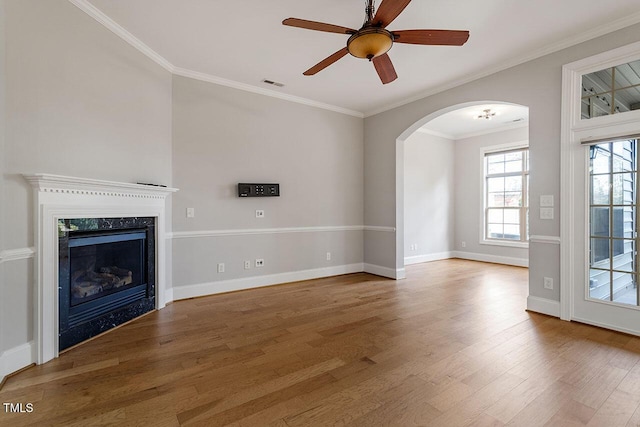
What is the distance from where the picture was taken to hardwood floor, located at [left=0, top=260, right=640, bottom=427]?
165 centimetres

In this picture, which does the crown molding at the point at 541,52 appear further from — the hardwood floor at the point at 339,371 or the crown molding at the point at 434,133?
the hardwood floor at the point at 339,371

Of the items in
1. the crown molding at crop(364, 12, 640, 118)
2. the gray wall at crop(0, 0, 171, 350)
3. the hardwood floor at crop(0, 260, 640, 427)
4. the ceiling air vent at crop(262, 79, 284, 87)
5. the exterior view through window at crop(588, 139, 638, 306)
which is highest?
the ceiling air vent at crop(262, 79, 284, 87)

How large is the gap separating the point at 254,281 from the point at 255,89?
2.83 metres

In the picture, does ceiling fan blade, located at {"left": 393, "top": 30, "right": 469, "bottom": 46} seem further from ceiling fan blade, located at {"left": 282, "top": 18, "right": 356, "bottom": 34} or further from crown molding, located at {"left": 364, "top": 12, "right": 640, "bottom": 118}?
crown molding, located at {"left": 364, "top": 12, "right": 640, "bottom": 118}

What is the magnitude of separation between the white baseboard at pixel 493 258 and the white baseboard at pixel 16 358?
736cm

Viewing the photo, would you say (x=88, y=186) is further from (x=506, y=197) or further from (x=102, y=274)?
(x=506, y=197)

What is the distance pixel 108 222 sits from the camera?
9.20 feet

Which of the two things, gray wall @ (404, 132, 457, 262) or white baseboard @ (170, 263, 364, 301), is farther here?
gray wall @ (404, 132, 457, 262)

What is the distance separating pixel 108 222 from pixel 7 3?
68.7 inches

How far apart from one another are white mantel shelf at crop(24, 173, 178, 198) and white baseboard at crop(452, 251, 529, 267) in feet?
21.3

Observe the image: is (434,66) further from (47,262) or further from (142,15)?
(47,262)

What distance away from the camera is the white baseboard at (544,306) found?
3.13 m

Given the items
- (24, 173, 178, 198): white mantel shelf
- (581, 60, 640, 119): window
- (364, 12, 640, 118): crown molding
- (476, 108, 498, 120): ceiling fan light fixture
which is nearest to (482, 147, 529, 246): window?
(476, 108, 498, 120): ceiling fan light fixture

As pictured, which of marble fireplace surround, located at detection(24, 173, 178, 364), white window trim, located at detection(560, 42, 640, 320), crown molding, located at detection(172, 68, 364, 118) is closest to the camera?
marble fireplace surround, located at detection(24, 173, 178, 364)
